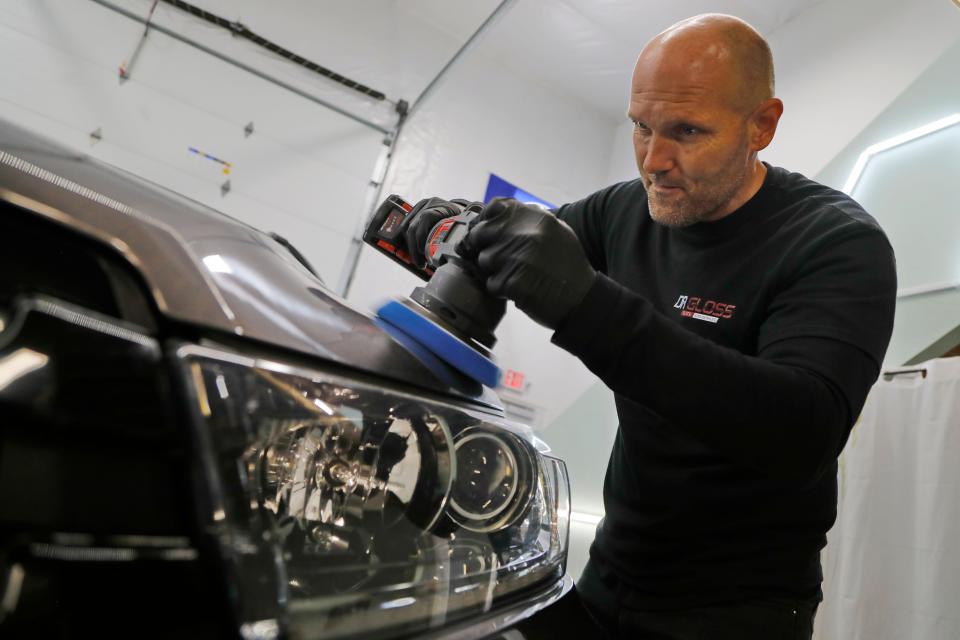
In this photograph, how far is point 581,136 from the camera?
235 inches

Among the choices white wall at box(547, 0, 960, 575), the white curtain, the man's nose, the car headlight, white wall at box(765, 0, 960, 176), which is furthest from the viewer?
white wall at box(765, 0, 960, 176)

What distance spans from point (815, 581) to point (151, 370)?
1056 mm

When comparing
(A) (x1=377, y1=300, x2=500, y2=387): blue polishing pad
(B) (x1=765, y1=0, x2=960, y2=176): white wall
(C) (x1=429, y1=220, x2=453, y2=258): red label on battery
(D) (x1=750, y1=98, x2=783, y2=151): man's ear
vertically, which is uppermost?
(B) (x1=765, y1=0, x2=960, y2=176): white wall

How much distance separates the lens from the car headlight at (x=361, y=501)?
447 mm

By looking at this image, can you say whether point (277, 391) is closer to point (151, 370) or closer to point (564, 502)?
point (151, 370)

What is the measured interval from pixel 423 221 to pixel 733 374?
675 millimetres

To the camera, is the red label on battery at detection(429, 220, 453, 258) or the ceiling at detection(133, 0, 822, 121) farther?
the ceiling at detection(133, 0, 822, 121)

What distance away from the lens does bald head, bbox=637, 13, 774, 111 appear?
1.13 metres

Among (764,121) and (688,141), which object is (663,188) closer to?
(688,141)

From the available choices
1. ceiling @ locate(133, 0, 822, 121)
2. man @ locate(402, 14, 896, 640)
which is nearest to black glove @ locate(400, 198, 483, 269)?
man @ locate(402, 14, 896, 640)

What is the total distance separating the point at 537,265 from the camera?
71cm

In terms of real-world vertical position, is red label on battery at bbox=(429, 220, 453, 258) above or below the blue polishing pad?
above

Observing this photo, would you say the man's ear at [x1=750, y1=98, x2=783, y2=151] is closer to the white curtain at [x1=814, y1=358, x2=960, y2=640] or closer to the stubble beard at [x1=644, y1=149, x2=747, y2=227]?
the stubble beard at [x1=644, y1=149, x2=747, y2=227]

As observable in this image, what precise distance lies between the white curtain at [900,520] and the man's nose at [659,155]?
1910mm
